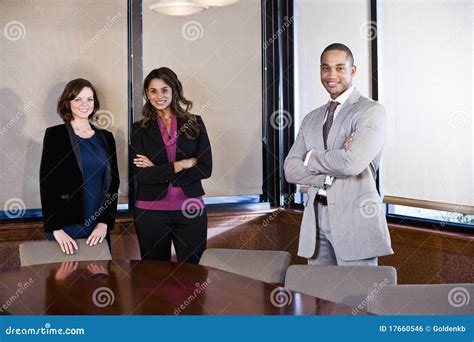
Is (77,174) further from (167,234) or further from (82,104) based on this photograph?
(167,234)

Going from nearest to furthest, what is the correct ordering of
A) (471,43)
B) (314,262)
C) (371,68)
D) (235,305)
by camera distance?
1. (235,305)
2. (314,262)
3. (471,43)
4. (371,68)

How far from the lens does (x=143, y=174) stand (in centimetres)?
472

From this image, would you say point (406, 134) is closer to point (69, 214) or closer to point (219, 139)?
point (219, 139)

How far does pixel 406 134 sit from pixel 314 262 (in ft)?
4.51

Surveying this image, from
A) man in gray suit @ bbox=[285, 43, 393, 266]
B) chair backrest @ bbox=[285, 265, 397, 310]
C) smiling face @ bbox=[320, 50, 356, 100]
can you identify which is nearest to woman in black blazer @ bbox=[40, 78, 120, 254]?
man in gray suit @ bbox=[285, 43, 393, 266]

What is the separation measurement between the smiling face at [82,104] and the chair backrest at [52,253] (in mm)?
848

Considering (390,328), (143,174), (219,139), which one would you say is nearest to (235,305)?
(390,328)

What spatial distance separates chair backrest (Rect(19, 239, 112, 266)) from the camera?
13.6 ft

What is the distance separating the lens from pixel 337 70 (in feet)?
13.3

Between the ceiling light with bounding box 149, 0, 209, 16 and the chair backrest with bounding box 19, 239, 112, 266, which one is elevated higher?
the ceiling light with bounding box 149, 0, 209, 16

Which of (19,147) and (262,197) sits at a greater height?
(19,147)

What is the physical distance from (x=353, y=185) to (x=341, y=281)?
926 mm

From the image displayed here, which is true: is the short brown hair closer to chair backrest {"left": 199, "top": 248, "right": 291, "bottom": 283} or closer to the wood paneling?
the wood paneling

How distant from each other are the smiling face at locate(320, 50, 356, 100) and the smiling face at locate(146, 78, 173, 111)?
116 cm
